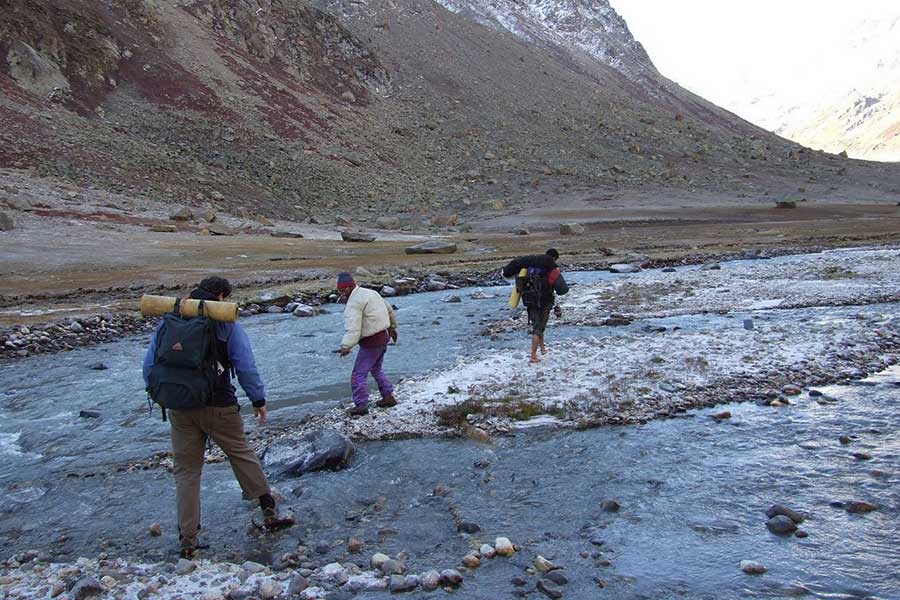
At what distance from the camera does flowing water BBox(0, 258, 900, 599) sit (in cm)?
596

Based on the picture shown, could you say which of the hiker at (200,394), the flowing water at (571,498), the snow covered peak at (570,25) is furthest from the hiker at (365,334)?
the snow covered peak at (570,25)

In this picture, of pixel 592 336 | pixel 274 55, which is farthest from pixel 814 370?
pixel 274 55

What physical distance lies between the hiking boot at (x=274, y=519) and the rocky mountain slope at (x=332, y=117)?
45247mm

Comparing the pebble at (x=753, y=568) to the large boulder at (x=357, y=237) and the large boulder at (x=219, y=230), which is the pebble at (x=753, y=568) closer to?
→ the large boulder at (x=357, y=237)

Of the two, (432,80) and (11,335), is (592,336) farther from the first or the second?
(432,80)

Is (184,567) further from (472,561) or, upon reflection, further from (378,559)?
(472,561)

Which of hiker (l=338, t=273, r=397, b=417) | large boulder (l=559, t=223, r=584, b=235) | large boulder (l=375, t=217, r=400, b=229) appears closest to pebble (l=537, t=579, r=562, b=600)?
hiker (l=338, t=273, r=397, b=417)

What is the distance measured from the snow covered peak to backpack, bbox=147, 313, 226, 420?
113 meters

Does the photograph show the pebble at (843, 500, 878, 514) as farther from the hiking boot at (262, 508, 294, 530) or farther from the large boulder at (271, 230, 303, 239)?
the large boulder at (271, 230, 303, 239)

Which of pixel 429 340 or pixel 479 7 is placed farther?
pixel 479 7

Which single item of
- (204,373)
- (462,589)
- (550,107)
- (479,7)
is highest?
(479,7)

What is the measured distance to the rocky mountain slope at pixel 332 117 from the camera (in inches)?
2106

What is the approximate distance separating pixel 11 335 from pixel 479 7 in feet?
366

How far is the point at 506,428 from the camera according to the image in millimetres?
9570
